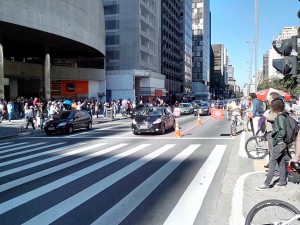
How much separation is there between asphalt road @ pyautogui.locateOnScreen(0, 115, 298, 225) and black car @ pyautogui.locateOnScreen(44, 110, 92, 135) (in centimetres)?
669

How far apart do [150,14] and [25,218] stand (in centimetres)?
7785

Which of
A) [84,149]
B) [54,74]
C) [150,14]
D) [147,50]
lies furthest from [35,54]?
[84,149]

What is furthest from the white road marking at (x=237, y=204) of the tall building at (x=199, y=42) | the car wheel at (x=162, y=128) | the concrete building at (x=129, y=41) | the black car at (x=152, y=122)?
the tall building at (x=199, y=42)

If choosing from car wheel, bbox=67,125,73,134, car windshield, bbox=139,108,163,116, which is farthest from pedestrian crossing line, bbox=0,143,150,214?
car wheel, bbox=67,125,73,134

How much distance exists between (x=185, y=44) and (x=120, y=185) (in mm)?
121195

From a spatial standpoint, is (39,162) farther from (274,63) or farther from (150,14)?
(150,14)

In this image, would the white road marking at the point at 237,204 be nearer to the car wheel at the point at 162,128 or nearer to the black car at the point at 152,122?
the black car at the point at 152,122

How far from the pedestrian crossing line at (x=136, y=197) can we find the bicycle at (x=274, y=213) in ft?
7.23

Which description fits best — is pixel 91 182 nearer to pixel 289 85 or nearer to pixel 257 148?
pixel 257 148

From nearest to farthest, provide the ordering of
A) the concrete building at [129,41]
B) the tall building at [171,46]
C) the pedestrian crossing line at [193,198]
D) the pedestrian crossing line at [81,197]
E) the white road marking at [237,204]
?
the white road marking at [237,204], the pedestrian crossing line at [193,198], the pedestrian crossing line at [81,197], the concrete building at [129,41], the tall building at [171,46]

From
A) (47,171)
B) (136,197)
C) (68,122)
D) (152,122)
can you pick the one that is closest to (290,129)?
(136,197)

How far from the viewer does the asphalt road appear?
594 cm

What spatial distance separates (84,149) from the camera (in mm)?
14070

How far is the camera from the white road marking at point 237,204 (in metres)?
5.51
